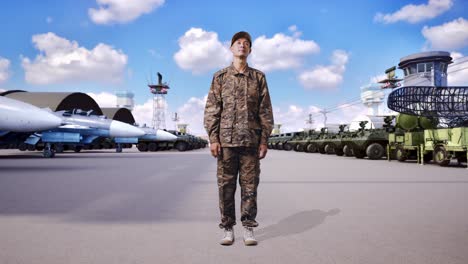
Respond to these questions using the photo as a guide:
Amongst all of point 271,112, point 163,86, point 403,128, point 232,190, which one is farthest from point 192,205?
point 163,86

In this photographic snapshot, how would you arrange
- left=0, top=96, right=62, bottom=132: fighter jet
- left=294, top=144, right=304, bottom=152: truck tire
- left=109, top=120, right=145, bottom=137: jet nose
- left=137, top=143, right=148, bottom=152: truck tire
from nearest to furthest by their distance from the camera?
1. left=0, top=96, right=62, bottom=132: fighter jet
2. left=109, top=120, right=145, bottom=137: jet nose
3. left=137, top=143, right=148, bottom=152: truck tire
4. left=294, top=144, right=304, bottom=152: truck tire

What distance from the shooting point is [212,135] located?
3490mm

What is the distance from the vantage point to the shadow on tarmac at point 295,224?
3.62 m

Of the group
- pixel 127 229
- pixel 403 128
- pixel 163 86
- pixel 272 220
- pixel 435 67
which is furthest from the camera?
pixel 163 86

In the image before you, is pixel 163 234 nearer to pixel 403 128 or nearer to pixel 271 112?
pixel 271 112

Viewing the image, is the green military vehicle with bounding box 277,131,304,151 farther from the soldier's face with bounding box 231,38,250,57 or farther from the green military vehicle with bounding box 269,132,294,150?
the soldier's face with bounding box 231,38,250,57

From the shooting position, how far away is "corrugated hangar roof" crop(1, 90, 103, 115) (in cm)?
3592

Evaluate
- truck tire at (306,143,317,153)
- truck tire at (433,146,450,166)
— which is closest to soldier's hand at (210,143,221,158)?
truck tire at (433,146,450,166)

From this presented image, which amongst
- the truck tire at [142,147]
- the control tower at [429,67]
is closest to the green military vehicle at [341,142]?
the truck tire at [142,147]

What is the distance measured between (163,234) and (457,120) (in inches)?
644

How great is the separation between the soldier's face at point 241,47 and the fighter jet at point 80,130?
607 inches

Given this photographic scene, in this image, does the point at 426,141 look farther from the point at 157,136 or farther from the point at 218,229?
the point at 157,136

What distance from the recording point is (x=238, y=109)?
11.5ft

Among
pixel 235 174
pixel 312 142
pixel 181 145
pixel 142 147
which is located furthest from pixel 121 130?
pixel 235 174
